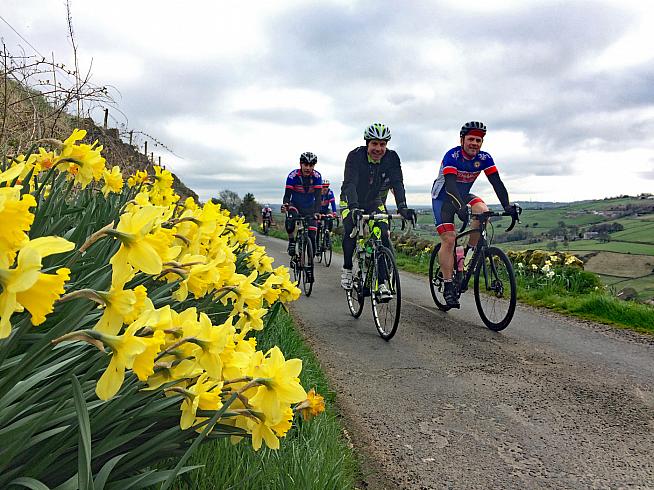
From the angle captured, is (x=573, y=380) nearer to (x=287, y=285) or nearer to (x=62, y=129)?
(x=287, y=285)

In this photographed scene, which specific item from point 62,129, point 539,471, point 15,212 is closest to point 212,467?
point 15,212

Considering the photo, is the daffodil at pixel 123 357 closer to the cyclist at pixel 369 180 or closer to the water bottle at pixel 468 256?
the cyclist at pixel 369 180

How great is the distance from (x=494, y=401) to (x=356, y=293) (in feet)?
9.02

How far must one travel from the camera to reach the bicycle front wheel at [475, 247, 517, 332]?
518cm

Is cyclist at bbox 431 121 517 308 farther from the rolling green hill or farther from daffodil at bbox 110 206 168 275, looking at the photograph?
daffodil at bbox 110 206 168 275

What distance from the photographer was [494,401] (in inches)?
129

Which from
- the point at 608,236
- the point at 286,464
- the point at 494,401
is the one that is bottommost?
the point at 608,236

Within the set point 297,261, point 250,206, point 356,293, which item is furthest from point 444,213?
point 250,206

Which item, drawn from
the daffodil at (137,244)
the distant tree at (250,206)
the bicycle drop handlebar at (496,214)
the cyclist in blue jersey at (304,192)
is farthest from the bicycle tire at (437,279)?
the distant tree at (250,206)

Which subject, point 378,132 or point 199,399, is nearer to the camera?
point 199,399

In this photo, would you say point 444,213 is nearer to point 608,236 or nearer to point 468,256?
point 468,256

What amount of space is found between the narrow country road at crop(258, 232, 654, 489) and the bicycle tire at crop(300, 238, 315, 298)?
192 cm

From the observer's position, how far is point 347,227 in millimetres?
5812

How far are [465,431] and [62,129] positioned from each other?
518 cm
